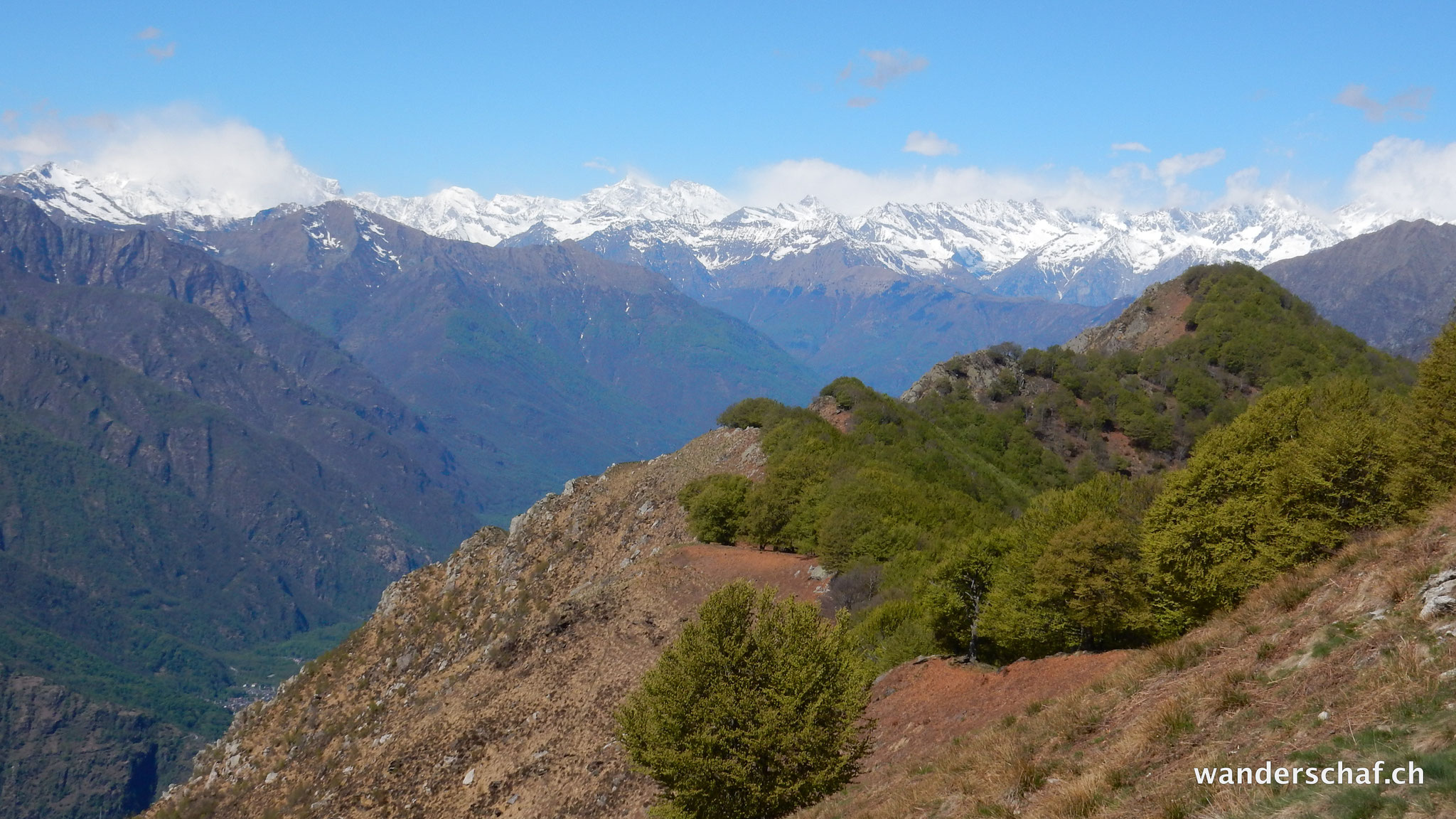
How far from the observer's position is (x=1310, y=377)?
11144 cm

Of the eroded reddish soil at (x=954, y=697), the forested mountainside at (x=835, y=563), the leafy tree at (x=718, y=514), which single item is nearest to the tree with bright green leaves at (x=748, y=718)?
the eroded reddish soil at (x=954, y=697)

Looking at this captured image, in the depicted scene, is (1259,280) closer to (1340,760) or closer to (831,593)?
(831,593)

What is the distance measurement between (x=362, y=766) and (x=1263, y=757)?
52292 mm

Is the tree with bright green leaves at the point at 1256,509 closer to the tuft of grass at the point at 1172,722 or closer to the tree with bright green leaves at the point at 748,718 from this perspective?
the tree with bright green leaves at the point at 748,718

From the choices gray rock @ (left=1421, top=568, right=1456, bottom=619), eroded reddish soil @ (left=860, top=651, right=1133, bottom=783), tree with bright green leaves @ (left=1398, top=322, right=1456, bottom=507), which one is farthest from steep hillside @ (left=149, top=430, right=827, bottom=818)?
tree with bright green leaves @ (left=1398, top=322, right=1456, bottom=507)

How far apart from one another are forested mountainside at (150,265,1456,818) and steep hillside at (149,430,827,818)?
202mm

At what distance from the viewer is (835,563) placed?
195 feet

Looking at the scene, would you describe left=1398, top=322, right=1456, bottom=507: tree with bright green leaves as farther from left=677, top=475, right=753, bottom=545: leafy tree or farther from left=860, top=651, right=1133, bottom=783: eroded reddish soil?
left=677, top=475, right=753, bottom=545: leafy tree

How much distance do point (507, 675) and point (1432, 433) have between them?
46.8m

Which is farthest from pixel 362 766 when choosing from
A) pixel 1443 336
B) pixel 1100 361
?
pixel 1100 361

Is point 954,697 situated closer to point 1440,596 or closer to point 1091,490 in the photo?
point 1091,490

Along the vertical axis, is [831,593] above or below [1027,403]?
below

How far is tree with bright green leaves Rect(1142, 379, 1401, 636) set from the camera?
3209 centimetres

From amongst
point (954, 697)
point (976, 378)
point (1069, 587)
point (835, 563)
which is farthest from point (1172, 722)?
point (976, 378)
